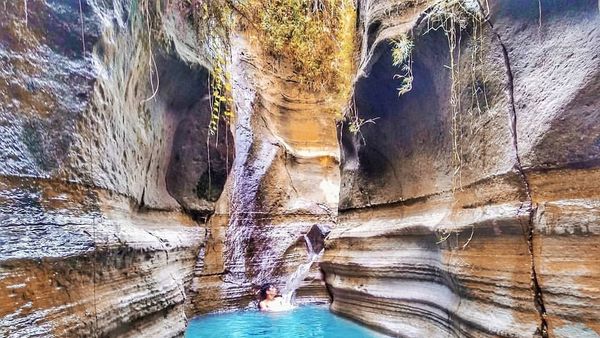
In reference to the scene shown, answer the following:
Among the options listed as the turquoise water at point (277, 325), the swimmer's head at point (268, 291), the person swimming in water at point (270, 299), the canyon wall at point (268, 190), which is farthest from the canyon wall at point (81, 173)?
the swimmer's head at point (268, 291)

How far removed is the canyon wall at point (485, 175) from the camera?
93.7 inches

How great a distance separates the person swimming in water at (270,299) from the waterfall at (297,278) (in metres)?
0.16

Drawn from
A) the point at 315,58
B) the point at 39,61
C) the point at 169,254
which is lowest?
the point at 169,254

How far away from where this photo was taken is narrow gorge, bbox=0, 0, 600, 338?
2230mm

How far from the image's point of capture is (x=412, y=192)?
467 centimetres

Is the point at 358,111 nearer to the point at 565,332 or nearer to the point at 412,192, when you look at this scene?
the point at 412,192

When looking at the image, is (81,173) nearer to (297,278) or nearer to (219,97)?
(219,97)

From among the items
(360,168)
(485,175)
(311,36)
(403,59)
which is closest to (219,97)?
(360,168)

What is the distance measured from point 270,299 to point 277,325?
5.08 feet

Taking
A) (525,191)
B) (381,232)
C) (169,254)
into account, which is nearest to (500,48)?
(525,191)

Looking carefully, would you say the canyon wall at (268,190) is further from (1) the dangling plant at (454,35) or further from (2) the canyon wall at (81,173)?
(1) the dangling plant at (454,35)

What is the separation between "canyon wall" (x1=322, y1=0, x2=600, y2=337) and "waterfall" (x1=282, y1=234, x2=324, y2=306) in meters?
2.55

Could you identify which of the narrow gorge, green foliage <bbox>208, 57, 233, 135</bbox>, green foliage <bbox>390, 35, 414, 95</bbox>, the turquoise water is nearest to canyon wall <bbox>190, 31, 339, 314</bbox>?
the narrow gorge

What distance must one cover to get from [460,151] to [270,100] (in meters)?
6.23
